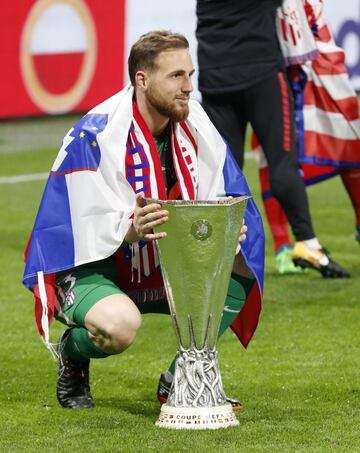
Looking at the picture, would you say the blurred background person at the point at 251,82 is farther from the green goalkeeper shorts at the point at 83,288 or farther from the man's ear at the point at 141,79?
the green goalkeeper shorts at the point at 83,288

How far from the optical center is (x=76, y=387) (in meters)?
4.99

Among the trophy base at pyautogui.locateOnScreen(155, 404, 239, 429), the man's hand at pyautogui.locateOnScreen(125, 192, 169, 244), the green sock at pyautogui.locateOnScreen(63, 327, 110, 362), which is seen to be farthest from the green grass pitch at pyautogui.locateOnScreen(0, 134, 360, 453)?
the man's hand at pyautogui.locateOnScreen(125, 192, 169, 244)

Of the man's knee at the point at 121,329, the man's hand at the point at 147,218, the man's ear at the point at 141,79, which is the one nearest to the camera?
the man's hand at the point at 147,218

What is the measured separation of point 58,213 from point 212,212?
57cm

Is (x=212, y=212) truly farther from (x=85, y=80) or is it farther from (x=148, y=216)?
(x=85, y=80)

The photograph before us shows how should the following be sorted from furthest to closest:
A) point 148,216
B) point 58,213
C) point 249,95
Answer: point 249,95, point 58,213, point 148,216

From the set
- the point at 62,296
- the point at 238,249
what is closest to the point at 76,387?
the point at 62,296

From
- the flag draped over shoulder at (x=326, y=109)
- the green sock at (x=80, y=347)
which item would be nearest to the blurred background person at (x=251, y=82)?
the flag draped over shoulder at (x=326, y=109)

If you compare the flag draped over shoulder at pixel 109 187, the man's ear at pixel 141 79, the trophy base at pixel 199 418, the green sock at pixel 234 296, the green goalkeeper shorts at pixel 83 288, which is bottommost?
the trophy base at pixel 199 418

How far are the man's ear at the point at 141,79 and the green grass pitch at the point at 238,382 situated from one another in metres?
1.16

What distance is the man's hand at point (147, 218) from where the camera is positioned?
173 inches

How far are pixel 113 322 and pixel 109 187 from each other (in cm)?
46

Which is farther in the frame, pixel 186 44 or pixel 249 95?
pixel 249 95

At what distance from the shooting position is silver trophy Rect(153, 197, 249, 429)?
446 cm
